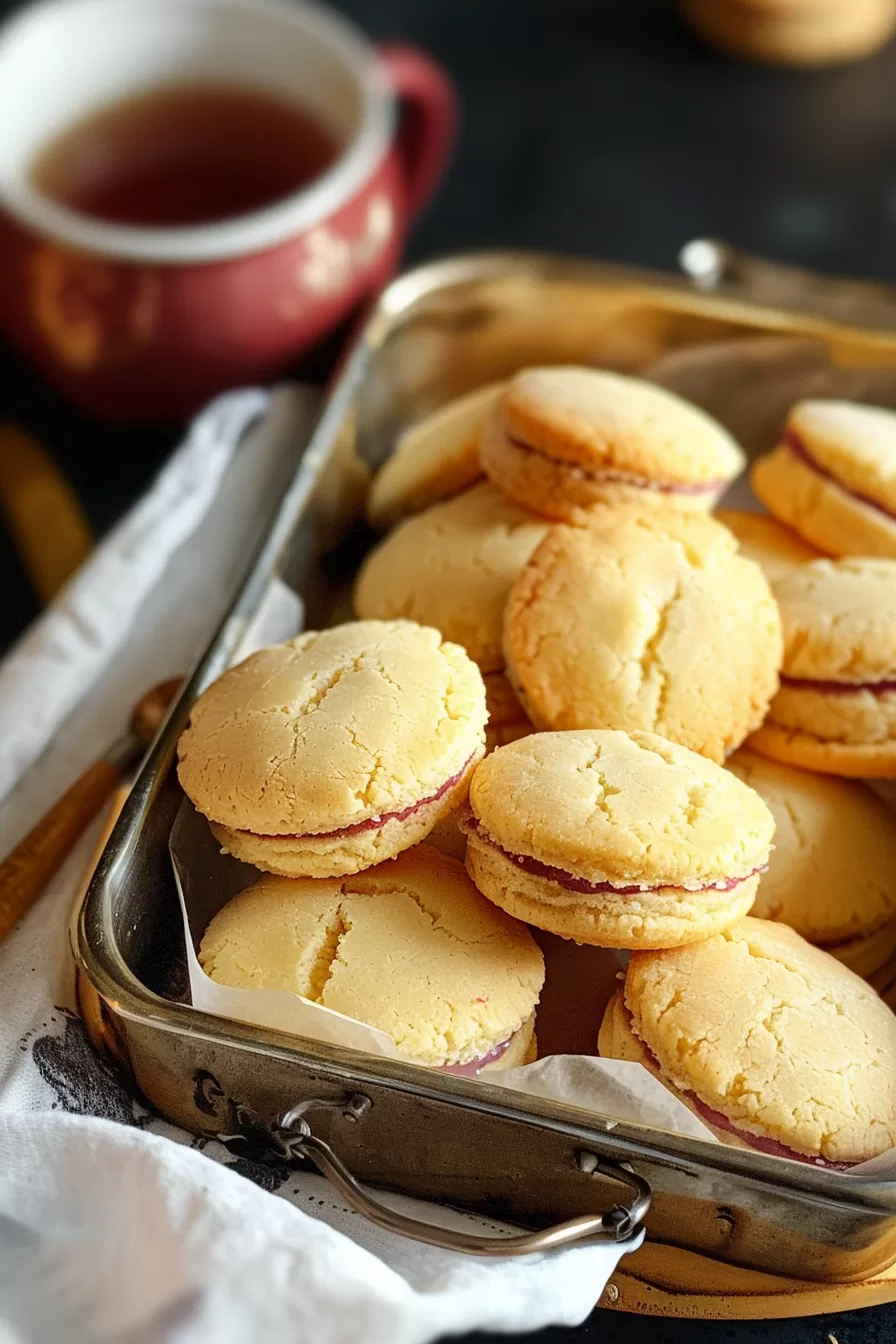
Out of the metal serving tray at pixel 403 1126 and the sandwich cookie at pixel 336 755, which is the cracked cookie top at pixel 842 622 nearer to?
the sandwich cookie at pixel 336 755

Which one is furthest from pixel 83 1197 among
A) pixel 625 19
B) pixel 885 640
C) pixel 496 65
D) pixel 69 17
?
pixel 625 19

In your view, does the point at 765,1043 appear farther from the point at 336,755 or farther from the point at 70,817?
the point at 70,817

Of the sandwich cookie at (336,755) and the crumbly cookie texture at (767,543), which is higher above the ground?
the sandwich cookie at (336,755)

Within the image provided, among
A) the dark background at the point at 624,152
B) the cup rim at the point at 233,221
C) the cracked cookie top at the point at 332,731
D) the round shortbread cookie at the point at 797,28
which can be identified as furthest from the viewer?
the round shortbread cookie at the point at 797,28

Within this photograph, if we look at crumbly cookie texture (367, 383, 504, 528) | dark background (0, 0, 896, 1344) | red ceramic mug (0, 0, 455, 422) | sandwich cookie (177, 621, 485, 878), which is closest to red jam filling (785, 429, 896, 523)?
crumbly cookie texture (367, 383, 504, 528)

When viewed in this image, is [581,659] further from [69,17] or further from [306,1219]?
[69,17]

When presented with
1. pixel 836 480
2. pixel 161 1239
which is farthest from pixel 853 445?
pixel 161 1239

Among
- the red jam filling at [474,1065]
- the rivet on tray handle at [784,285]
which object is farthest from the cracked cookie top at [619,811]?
the rivet on tray handle at [784,285]
